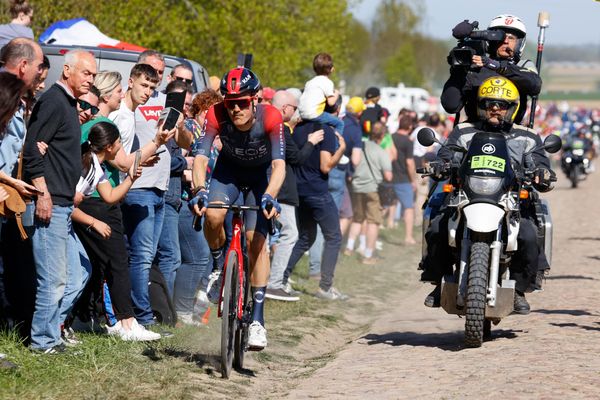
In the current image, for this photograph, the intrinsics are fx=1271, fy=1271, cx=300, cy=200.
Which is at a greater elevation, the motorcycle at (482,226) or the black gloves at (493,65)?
the black gloves at (493,65)

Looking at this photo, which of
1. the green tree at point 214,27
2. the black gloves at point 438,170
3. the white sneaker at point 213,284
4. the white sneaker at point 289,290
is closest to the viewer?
the white sneaker at point 213,284

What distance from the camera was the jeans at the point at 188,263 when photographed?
11.6 meters

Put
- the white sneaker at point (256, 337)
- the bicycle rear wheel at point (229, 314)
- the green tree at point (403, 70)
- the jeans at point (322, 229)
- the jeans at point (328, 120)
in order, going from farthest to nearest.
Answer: the green tree at point (403, 70)
the jeans at point (322, 229)
the jeans at point (328, 120)
the white sneaker at point (256, 337)
the bicycle rear wheel at point (229, 314)

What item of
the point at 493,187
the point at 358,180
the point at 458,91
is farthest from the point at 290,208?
the point at 358,180

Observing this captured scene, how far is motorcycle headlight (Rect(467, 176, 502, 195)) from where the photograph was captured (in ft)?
32.4

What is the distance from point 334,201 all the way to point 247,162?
6.08 meters

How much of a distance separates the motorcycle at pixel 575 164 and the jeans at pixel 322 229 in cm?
2260

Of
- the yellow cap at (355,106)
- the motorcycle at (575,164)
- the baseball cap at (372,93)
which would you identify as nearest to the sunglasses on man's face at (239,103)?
the yellow cap at (355,106)

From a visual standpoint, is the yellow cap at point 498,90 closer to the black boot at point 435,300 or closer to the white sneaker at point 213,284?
the black boot at point 435,300

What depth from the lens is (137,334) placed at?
391 inches

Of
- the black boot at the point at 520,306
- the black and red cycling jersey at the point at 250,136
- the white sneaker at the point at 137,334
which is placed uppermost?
the black and red cycling jersey at the point at 250,136

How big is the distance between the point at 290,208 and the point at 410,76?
78.1 metres

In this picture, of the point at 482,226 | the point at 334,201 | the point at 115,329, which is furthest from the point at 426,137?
the point at 334,201

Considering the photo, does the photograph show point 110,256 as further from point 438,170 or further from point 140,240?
point 438,170
